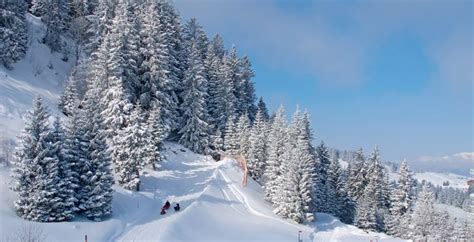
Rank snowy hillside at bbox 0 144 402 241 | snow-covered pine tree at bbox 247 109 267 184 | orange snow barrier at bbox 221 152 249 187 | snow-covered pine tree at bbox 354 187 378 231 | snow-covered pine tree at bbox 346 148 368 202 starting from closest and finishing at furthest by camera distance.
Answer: snowy hillside at bbox 0 144 402 241
orange snow barrier at bbox 221 152 249 187
snow-covered pine tree at bbox 247 109 267 184
snow-covered pine tree at bbox 354 187 378 231
snow-covered pine tree at bbox 346 148 368 202

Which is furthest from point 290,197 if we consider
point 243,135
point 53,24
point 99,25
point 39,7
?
point 39,7

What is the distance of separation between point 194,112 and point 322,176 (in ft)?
58.2

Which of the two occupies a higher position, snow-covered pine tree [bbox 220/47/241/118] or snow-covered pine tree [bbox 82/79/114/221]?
snow-covered pine tree [bbox 220/47/241/118]

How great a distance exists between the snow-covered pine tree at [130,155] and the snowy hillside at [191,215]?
1.33m

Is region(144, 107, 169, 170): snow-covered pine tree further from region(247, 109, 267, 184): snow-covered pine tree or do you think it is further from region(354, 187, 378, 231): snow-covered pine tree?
region(354, 187, 378, 231): snow-covered pine tree

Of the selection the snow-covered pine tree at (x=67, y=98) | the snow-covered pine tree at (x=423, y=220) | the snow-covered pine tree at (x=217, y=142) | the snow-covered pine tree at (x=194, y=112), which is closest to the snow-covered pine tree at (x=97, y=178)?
the snow-covered pine tree at (x=67, y=98)

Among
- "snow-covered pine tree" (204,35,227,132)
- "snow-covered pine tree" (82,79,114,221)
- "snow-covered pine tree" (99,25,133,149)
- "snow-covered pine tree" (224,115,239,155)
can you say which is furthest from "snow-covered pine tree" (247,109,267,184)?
"snow-covered pine tree" (82,79,114,221)

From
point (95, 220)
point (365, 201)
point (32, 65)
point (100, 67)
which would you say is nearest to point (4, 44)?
point (32, 65)

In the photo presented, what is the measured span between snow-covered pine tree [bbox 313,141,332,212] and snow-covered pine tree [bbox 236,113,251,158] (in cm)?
856

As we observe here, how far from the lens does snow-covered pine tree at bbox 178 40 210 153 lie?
1997 inches

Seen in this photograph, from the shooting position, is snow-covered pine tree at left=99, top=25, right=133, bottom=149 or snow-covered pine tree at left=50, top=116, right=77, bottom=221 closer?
snow-covered pine tree at left=50, top=116, right=77, bottom=221

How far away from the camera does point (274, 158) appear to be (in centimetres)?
4612

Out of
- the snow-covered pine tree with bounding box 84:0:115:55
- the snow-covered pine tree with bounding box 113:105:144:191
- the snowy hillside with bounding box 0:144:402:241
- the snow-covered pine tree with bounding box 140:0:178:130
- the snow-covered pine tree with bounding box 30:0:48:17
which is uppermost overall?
Result: the snow-covered pine tree with bounding box 30:0:48:17

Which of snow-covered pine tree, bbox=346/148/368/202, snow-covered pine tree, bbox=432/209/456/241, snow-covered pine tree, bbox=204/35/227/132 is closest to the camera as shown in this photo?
snow-covered pine tree, bbox=432/209/456/241
